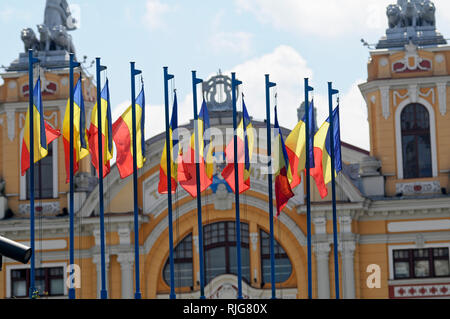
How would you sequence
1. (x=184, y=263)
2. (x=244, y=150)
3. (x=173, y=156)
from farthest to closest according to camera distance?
(x=184, y=263) → (x=244, y=150) → (x=173, y=156)

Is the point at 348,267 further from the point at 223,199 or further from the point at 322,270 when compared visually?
the point at 223,199

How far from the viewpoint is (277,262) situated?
145 ft

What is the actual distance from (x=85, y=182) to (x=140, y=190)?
2.53 meters

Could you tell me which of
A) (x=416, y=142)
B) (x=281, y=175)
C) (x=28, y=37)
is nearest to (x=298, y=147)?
(x=281, y=175)

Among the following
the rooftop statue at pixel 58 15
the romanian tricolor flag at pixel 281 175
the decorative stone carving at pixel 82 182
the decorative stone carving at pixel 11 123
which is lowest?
the romanian tricolor flag at pixel 281 175

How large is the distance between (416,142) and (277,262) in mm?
7430

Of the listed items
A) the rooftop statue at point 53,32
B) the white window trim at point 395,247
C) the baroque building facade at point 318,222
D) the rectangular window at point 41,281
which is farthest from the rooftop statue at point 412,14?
the rectangular window at point 41,281

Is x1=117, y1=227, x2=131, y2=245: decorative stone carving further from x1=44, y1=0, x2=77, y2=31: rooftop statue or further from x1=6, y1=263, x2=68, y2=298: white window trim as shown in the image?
x1=44, y1=0, x2=77, y2=31: rooftop statue

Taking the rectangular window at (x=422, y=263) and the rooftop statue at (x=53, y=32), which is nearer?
the rectangular window at (x=422, y=263)

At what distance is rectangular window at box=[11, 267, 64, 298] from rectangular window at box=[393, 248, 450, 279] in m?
13.6

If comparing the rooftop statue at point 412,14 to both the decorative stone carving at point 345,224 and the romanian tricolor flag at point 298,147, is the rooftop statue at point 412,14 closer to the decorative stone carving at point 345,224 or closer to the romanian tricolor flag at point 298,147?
the decorative stone carving at point 345,224

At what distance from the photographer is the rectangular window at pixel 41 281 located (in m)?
44.8

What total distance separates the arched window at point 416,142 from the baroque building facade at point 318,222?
4 centimetres
